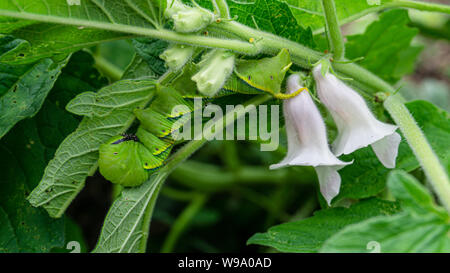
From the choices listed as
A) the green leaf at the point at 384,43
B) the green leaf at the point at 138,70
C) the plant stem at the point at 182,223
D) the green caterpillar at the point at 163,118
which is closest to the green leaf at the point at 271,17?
the green caterpillar at the point at 163,118

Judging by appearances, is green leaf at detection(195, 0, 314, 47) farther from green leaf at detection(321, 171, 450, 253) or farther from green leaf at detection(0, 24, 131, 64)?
green leaf at detection(321, 171, 450, 253)

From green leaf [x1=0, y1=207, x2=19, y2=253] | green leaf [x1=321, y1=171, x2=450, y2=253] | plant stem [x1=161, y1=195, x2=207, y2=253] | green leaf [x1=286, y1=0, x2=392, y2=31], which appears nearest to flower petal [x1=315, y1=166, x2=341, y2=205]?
green leaf [x1=321, y1=171, x2=450, y2=253]

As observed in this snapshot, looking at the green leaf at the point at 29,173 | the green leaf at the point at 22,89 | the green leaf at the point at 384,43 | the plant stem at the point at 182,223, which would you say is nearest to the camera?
the green leaf at the point at 22,89

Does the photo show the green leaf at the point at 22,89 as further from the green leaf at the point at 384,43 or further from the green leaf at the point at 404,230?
the green leaf at the point at 384,43

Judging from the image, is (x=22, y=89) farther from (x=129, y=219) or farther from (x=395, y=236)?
(x=395, y=236)

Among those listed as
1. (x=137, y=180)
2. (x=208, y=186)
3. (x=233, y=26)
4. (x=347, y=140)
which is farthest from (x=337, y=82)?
(x=208, y=186)

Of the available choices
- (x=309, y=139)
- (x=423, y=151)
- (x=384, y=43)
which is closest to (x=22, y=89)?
(x=309, y=139)

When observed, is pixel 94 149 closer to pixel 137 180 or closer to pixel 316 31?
pixel 137 180
